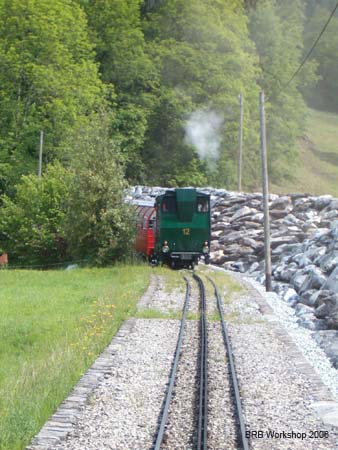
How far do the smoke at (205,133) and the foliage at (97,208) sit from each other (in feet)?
82.2

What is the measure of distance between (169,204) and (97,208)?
3.57 meters

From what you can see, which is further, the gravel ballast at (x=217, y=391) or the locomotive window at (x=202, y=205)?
the locomotive window at (x=202, y=205)

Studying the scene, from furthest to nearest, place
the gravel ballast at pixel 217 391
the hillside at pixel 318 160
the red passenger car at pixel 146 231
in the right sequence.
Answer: the hillside at pixel 318 160 → the red passenger car at pixel 146 231 → the gravel ballast at pixel 217 391

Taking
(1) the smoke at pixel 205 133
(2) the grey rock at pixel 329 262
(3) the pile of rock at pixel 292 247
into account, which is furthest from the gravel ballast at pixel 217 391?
(1) the smoke at pixel 205 133

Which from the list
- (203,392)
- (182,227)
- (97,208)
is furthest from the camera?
(97,208)

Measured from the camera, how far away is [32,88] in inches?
2030

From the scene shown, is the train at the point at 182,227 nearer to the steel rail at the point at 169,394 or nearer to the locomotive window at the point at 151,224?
the locomotive window at the point at 151,224

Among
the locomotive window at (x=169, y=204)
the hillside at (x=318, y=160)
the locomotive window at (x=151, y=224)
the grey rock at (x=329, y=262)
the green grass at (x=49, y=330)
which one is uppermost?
the hillside at (x=318, y=160)

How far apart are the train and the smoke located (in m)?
27.6

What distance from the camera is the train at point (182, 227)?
31.7 m

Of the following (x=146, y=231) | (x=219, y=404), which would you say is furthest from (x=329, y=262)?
(x=219, y=404)

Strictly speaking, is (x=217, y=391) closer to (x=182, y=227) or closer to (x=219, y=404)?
(x=219, y=404)

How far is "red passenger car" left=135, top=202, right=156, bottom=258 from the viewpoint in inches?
1363

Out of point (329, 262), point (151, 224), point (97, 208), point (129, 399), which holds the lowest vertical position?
point (129, 399)
